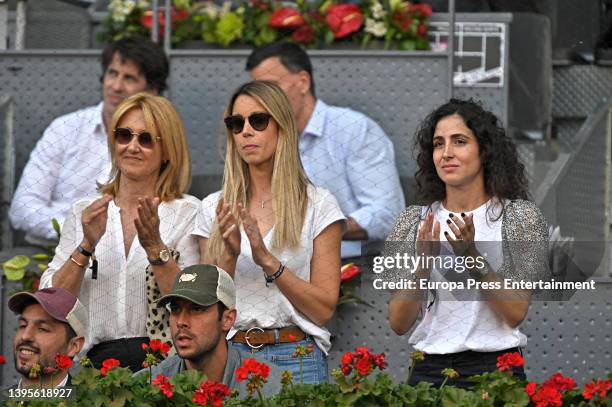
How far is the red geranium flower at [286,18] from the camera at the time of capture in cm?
870

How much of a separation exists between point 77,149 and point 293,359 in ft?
8.30

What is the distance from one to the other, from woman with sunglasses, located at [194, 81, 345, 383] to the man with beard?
0.61 m

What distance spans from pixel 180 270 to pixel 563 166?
277cm

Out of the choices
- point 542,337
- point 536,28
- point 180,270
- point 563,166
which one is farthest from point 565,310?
point 536,28

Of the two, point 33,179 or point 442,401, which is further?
point 33,179

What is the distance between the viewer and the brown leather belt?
572 cm

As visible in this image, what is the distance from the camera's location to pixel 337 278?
586 cm

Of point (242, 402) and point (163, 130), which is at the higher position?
point (163, 130)

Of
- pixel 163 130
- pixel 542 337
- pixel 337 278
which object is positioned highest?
pixel 163 130

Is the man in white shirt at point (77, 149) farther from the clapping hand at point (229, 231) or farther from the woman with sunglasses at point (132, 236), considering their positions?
the clapping hand at point (229, 231)

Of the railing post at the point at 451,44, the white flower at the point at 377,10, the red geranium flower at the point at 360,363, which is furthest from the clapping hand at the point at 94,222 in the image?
the white flower at the point at 377,10

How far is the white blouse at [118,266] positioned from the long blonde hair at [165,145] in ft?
0.31

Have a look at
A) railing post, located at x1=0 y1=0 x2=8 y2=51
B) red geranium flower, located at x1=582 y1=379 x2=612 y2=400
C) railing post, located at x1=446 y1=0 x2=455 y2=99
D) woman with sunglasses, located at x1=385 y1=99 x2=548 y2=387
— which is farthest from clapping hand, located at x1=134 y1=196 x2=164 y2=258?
railing post, located at x1=0 y1=0 x2=8 y2=51

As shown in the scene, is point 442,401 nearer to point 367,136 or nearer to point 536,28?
point 367,136
